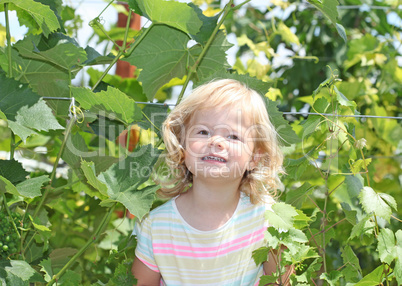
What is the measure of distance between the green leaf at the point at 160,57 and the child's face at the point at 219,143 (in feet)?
0.63

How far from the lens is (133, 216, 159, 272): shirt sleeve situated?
3.50 ft

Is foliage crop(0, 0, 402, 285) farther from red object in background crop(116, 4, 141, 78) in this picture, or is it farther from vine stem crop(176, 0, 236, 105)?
red object in background crop(116, 4, 141, 78)

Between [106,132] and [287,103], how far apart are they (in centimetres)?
153

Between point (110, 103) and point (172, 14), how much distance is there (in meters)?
0.23

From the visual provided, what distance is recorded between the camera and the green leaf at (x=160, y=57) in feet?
3.73

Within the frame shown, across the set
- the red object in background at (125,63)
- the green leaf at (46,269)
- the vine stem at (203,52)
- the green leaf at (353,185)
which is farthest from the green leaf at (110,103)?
the red object in background at (125,63)

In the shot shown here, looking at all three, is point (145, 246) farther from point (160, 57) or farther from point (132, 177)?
point (160, 57)

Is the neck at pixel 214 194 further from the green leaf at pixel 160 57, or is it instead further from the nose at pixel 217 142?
the green leaf at pixel 160 57

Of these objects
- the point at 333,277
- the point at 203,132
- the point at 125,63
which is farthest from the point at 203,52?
the point at 125,63

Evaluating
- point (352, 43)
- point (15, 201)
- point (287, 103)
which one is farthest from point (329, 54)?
point (15, 201)

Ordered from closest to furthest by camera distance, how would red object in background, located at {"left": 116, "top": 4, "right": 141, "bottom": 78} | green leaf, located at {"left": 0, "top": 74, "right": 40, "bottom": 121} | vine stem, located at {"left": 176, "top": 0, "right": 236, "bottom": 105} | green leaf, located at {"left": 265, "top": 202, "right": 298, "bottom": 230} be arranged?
green leaf, located at {"left": 265, "top": 202, "right": 298, "bottom": 230} < green leaf, located at {"left": 0, "top": 74, "right": 40, "bottom": 121} < vine stem, located at {"left": 176, "top": 0, "right": 236, "bottom": 105} < red object in background, located at {"left": 116, "top": 4, "right": 141, "bottom": 78}

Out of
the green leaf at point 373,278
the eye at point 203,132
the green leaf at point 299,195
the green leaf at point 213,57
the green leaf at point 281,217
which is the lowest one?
the green leaf at point 373,278

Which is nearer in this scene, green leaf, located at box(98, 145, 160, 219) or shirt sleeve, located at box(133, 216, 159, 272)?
green leaf, located at box(98, 145, 160, 219)

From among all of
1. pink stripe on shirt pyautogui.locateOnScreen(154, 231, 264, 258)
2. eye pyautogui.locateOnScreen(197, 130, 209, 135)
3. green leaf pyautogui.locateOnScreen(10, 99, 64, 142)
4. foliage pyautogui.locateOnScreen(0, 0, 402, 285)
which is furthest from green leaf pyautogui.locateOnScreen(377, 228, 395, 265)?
green leaf pyautogui.locateOnScreen(10, 99, 64, 142)
